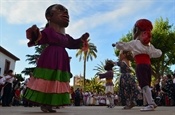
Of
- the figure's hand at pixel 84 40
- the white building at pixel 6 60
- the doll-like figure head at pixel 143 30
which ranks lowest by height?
the figure's hand at pixel 84 40

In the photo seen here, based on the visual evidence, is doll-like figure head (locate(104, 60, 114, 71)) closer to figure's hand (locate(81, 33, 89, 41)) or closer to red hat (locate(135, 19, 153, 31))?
red hat (locate(135, 19, 153, 31))

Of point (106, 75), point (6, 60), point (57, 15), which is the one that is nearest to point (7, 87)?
point (106, 75)

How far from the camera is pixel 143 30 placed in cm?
605

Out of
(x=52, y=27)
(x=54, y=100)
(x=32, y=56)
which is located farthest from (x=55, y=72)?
(x=32, y=56)

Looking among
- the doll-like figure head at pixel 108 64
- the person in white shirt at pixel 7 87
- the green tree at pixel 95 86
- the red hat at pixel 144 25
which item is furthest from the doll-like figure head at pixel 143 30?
the green tree at pixel 95 86

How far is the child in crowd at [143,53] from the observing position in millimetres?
5656

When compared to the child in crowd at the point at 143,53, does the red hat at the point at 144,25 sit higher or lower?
higher

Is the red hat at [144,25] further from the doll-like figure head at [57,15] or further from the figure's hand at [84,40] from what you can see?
the doll-like figure head at [57,15]

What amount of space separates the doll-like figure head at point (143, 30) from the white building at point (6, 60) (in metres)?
30.7

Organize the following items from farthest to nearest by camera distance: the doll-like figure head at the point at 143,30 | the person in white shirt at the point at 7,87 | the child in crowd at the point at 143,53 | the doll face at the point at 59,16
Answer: the person in white shirt at the point at 7,87
the doll-like figure head at the point at 143,30
the child in crowd at the point at 143,53
the doll face at the point at 59,16

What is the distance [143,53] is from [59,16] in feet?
6.04

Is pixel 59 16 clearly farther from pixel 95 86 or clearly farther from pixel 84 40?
pixel 95 86

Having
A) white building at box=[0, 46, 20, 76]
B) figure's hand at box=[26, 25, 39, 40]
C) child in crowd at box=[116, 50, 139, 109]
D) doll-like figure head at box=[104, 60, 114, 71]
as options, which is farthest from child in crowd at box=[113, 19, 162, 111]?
white building at box=[0, 46, 20, 76]

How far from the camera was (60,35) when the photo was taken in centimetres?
535
